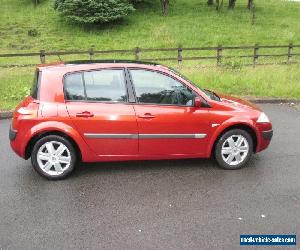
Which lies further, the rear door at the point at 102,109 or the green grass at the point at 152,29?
the green grass at the point at 152,29

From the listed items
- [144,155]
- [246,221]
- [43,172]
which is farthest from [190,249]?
[43,172]

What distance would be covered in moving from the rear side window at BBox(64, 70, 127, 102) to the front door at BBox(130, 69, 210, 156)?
218 mm

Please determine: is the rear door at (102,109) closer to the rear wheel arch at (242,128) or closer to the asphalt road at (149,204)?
the asphalt road at (149,204)

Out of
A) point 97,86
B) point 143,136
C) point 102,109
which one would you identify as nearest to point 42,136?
point 102,109

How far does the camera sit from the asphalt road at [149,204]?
434 cm

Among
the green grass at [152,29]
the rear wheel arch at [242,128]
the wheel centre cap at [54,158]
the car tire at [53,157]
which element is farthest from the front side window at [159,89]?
the green grass at [152,29]

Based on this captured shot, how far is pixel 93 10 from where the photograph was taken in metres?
29.5

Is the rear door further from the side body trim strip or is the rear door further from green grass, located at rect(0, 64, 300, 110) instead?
green grass, located at rect(0, 64, 300, 110)

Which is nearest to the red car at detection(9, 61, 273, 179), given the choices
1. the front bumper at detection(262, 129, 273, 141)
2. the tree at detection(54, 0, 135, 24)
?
the front bumper at detection(262, 129, 273, 141)

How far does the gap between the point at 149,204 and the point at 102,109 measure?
1515 millimetres

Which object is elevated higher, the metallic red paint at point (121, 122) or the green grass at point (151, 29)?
the green grass at point (151, 29)

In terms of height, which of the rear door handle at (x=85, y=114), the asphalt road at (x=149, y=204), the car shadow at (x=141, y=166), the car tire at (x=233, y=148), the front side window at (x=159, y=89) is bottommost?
the asphalt road at (x=149, y=204)

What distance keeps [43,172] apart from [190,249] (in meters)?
2.60

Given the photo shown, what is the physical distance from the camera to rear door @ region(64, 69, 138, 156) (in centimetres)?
570
